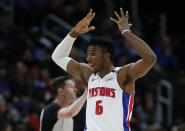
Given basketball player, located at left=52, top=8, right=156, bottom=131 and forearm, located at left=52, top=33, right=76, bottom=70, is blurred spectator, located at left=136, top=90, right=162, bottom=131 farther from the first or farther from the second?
basketball player, located at left=52, top=8, right=156, bottom=131

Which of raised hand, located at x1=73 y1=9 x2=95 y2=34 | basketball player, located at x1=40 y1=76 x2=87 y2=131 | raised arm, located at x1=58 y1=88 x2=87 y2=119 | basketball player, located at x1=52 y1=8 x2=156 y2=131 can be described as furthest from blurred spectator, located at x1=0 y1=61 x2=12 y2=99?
basketball player, located at x1=52 y1=8 x2=156 y2=131

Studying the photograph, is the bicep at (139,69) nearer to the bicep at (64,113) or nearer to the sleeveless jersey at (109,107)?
the sleeveless jersey at (109,107)

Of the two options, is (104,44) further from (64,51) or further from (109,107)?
(109,107)

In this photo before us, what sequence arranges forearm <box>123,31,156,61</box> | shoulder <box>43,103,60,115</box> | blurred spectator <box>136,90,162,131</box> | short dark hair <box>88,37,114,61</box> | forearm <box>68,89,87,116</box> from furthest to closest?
1. blurred spectator <box>136,90,162,131</box>
2. shoulder <box>43,103,60,115</box>
3. forearm <box>68,89,87,116</box>
4. short dark hair <box>88,37,114,61</box>
5. forearm <box>123,31,156,61</box>

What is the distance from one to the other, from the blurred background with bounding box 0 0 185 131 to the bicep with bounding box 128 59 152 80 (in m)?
5.57

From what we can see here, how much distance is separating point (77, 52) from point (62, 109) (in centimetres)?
725

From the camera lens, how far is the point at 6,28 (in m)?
15.7

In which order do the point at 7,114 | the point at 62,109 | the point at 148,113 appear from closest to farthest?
the point at 62,109 < the point at 7,114 < the point at 148,113

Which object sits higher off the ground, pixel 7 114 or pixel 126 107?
pixel 7 114

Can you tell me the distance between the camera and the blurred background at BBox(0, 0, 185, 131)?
13.5 metres

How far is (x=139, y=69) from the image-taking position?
21.7ft

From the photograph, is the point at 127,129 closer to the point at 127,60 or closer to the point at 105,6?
the point at 127,60

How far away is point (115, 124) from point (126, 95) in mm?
335

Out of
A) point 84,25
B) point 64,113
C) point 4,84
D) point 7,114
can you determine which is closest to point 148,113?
point 4,84
